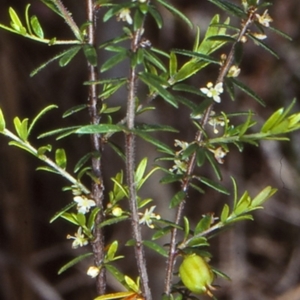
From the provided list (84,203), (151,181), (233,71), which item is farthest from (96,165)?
(151,181)

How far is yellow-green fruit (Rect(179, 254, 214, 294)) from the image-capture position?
0.46 m

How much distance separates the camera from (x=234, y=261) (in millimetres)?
1942

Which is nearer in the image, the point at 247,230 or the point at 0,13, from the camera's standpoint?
the point at 0,13

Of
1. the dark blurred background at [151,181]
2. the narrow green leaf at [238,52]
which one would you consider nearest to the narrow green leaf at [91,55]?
the narrow green leaf at [238,52]

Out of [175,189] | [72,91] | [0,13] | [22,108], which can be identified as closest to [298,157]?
[175,189]

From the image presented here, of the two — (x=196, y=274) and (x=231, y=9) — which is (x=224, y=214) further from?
(x=231, y=9)

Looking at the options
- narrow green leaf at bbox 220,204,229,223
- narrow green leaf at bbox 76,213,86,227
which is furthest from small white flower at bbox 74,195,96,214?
narrow green leaf at bbox 220,204,229,223

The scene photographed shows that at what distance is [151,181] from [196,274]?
120 cm

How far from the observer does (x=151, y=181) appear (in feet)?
5.42

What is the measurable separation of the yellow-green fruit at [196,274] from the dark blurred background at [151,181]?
109 centimetres

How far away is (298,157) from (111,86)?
1631 mm

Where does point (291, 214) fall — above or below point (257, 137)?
below

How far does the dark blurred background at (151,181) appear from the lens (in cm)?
162

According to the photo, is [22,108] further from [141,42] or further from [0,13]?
[141,42]
